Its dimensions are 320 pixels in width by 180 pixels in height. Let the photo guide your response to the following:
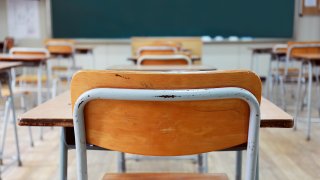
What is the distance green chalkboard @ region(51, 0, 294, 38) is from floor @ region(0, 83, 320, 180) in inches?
159

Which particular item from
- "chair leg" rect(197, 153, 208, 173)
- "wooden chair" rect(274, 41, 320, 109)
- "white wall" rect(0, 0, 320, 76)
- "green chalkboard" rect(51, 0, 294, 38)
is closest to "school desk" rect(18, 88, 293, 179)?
"chair leg" rect(197, 153, 208, 173)

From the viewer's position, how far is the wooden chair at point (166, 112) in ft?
2.57

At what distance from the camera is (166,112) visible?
0.84 m

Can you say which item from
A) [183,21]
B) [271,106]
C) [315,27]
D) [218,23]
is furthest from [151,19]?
[271,106]

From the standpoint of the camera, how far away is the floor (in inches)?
100

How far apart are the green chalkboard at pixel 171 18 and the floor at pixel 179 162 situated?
403cm

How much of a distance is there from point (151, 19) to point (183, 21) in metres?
0.60

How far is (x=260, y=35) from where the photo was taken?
7.20 m

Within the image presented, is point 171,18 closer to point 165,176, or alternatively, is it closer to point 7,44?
point 7,44

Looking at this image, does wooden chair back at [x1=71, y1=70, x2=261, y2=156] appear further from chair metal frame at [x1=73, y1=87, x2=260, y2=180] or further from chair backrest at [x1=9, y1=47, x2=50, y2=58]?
chair backrest at [x1=9, y1=47, x2=50, y2=58]

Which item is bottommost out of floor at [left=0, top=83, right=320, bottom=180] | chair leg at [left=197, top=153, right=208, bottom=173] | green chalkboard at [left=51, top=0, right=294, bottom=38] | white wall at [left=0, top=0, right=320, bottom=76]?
floor at [left=0, top=83, right=320, bottom=180]

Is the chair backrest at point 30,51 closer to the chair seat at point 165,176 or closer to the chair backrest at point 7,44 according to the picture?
the chair seat at point 165,176

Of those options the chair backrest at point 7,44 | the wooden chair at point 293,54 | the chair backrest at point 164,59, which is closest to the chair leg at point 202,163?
the chair backrest at point 164,59

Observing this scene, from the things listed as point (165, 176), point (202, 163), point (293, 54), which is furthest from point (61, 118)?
point (293, 54)
